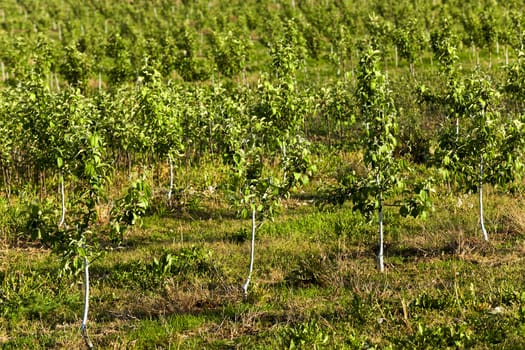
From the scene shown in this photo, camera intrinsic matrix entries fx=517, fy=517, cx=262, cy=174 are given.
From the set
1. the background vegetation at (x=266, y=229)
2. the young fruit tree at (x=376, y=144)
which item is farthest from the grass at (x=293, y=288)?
the young fruit tree at (x=376, y=144)

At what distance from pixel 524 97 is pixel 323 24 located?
2865cm

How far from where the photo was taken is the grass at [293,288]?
294 inches

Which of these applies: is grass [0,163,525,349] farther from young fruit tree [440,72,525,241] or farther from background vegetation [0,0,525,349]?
young fruit tree [440,72,525,241]

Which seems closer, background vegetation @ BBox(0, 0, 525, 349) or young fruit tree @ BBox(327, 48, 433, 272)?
background vegetation @ BBox(0, 0, 525, 349)

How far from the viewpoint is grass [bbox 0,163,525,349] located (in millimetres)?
7465

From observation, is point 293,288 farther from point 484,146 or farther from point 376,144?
point 484,146

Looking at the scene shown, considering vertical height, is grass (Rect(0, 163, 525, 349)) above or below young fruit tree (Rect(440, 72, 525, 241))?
below

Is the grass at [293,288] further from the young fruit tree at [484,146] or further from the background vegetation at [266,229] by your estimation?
the young fruit tree at [484,146]

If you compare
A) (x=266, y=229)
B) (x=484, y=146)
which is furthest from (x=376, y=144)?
(x=266, y=229)

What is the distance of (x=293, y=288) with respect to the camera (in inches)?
370

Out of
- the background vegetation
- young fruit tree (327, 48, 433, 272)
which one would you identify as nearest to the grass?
the background vegetation

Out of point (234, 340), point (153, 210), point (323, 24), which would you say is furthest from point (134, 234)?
point (323, 24)

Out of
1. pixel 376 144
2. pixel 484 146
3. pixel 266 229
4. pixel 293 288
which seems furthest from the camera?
pixel 266 229

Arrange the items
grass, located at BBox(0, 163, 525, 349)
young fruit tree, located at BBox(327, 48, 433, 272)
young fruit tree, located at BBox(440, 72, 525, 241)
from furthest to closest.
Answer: young fruit tree, located at BBox(440, 72, 525, 241) < young fruit tree, located at BBox(327, 48, 433, 272) < grass, located at BBox(0, 163, 525, 349)
